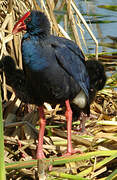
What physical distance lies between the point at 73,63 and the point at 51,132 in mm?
637

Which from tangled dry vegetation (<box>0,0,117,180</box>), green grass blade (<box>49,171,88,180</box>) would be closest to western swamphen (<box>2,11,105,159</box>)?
tangled dry vegetation (<box>0,0,117,180</box>)

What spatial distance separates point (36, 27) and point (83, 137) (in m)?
0.99

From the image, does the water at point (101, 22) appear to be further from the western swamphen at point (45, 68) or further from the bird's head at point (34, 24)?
the bird's head at point (34, 24)

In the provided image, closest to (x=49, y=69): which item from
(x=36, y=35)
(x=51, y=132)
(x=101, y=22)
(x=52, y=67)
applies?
(x=52, y=67)

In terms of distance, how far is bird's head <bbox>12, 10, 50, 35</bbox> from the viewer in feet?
11.0

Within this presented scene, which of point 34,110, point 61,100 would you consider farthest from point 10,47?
point 61,100

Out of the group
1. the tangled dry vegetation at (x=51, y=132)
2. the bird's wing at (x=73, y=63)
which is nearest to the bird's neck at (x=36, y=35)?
the bird's wing at (x=73, y=63)

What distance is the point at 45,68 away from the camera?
10.8 feet

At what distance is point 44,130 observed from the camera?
3729 millimetres

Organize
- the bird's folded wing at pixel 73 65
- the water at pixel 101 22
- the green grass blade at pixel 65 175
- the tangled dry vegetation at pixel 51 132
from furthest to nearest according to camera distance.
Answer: the water at pixel 101 22 → the bird's folded wing at pixel 73 65 → the tangled dry vegetation at pixel 51 132 → the green grass blade at pixel 65 175

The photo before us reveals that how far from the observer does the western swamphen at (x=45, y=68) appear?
3.28 meters

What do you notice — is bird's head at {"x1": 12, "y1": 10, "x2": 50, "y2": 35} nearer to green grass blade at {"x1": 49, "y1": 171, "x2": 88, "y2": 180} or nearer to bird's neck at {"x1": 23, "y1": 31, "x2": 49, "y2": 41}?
bird's neck at {"x1": 23, "y1": 31, "x2": 49, "y2": 41}

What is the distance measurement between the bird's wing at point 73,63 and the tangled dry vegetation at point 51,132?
42cm

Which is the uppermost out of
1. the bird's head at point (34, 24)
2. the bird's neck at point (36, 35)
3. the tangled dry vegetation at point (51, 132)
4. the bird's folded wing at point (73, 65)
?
the bird's head at point (34, 24)
